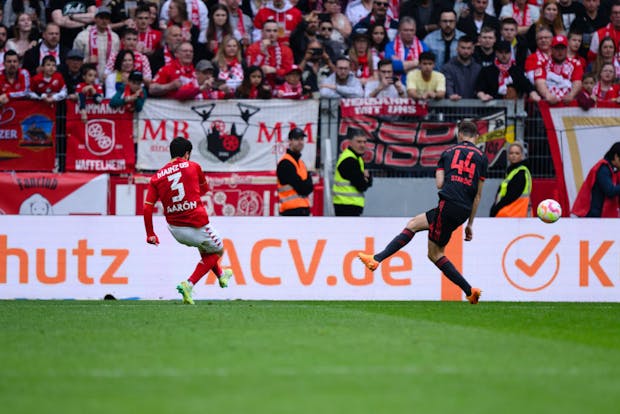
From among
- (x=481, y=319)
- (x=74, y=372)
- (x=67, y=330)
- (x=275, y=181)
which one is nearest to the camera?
(x=74, y=372)

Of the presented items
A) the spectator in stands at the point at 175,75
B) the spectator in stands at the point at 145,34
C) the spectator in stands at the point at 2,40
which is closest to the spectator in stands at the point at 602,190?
the spectator in stands at the point at 175,75

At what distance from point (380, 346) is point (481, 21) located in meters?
12.6

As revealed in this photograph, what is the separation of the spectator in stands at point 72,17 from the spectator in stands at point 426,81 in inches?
226

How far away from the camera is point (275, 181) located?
17.9m

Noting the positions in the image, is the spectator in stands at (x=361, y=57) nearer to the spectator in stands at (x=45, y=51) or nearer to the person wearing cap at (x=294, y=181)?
the person wearing cap at (x=294, y=181)

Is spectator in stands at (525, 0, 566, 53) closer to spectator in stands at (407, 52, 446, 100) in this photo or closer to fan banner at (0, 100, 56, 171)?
spectator in stands at (407, 52, 446, 100)

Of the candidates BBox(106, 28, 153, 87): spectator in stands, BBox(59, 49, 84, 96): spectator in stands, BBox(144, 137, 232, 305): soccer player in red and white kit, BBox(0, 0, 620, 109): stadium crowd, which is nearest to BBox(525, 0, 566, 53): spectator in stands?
BBox(0, 0, 620, 109): stadium crowd

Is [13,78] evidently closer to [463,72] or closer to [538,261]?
[463,72]

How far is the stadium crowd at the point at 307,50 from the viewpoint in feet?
60.3

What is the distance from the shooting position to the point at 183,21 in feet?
64.1

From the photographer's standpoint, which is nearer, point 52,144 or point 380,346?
point 380,346

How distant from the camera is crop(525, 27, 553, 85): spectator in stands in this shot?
19172 mm

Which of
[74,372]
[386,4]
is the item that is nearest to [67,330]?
[74,372]

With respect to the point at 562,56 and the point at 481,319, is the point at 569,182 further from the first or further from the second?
the point at 481,319
